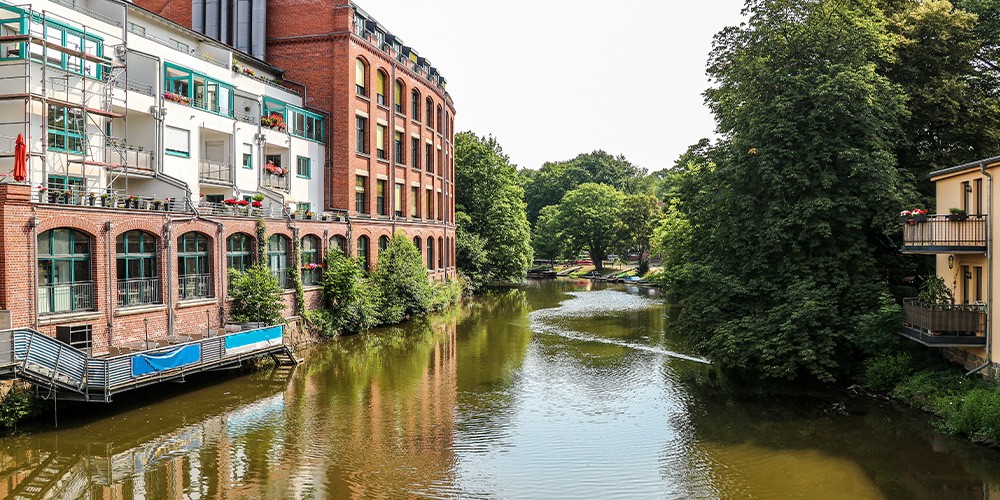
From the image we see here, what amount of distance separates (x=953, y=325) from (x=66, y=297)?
75.4ft

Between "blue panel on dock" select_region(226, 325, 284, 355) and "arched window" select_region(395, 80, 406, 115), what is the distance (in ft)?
71.9

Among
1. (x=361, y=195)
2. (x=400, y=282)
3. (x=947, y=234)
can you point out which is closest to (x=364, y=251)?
(x=400, y=282)

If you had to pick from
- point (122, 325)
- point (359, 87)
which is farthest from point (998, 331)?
point (359, 87)

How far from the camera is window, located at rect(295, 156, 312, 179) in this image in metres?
36.4

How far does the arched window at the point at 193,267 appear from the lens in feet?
80.9

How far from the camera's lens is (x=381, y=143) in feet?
138

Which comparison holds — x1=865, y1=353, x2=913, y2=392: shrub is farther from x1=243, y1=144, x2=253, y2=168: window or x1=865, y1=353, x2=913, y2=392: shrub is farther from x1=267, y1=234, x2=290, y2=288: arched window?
x1=243, y1=144, x2=253, y2=168: window

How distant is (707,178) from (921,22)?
29.5 feet

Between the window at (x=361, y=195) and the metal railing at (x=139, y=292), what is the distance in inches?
664

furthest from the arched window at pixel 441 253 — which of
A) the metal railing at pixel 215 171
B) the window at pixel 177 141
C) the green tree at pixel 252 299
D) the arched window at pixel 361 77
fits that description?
the green tree at pixel 252 299

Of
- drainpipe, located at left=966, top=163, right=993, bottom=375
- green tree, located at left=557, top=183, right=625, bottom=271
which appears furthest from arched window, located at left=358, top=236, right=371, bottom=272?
green tree, located at left=557, top=183, right=625, bottom=271

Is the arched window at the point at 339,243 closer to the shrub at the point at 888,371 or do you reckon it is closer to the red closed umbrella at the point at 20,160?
the red closed umbrella at the point at 20,160

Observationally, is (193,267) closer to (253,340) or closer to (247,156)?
(253,340)

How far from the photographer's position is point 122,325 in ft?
71.5
